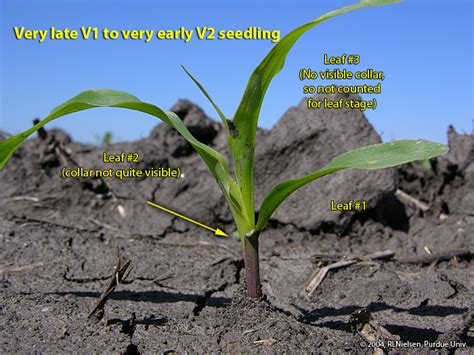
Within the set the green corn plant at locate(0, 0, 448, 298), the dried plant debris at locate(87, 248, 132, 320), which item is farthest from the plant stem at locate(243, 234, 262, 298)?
the dried plant debris at locate(87, 248, 132, 320)

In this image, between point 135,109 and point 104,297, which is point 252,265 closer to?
point 104,297

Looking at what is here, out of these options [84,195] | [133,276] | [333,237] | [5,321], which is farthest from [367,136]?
[5,321]

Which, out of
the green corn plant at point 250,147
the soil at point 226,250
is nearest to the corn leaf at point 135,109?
the green corn plant at point 250,147

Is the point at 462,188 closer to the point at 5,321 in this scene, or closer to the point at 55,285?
the point at 55,285

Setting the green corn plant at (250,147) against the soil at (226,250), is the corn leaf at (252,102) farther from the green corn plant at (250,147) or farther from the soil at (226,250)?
the soil at (226,250)

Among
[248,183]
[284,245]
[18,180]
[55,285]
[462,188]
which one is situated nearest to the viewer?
[248,183]
